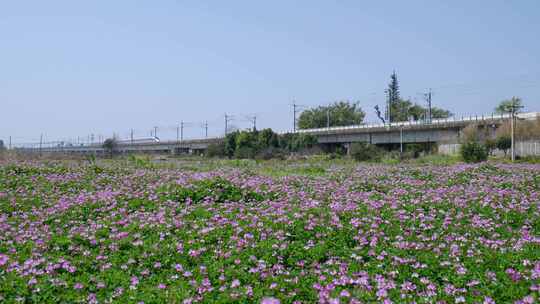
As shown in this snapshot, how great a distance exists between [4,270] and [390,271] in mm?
3926

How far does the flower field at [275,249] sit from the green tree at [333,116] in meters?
96.0

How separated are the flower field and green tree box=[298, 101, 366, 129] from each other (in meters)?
96.0

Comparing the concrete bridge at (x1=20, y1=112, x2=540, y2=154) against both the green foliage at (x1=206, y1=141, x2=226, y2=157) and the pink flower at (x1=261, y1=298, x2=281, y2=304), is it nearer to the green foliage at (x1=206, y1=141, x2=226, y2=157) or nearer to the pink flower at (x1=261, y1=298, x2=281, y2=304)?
the green foliage at (x1=206, y1=141, x2=226, y2=157)

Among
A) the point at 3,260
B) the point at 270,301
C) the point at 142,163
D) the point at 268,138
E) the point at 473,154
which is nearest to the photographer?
the point at 270,301

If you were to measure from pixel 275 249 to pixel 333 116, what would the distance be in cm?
10083

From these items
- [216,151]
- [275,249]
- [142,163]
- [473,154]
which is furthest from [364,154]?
[275,249]

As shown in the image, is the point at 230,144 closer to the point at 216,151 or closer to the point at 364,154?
the point at 216,151

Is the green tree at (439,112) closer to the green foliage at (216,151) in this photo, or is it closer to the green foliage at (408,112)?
the green foliage at (408,112)

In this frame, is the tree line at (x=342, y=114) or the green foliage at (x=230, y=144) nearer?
the green foliage at (x=230, y=144)

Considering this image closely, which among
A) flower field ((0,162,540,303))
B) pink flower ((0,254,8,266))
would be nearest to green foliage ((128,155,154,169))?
flower field ((0,162,540,303))

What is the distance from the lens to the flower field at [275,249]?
4.16 metres

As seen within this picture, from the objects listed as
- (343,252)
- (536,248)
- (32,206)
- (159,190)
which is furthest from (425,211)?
(32,206)

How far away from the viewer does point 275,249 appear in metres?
5.34

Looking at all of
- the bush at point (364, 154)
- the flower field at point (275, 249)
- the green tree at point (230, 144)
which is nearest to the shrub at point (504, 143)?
the bush at point (364, 154)
